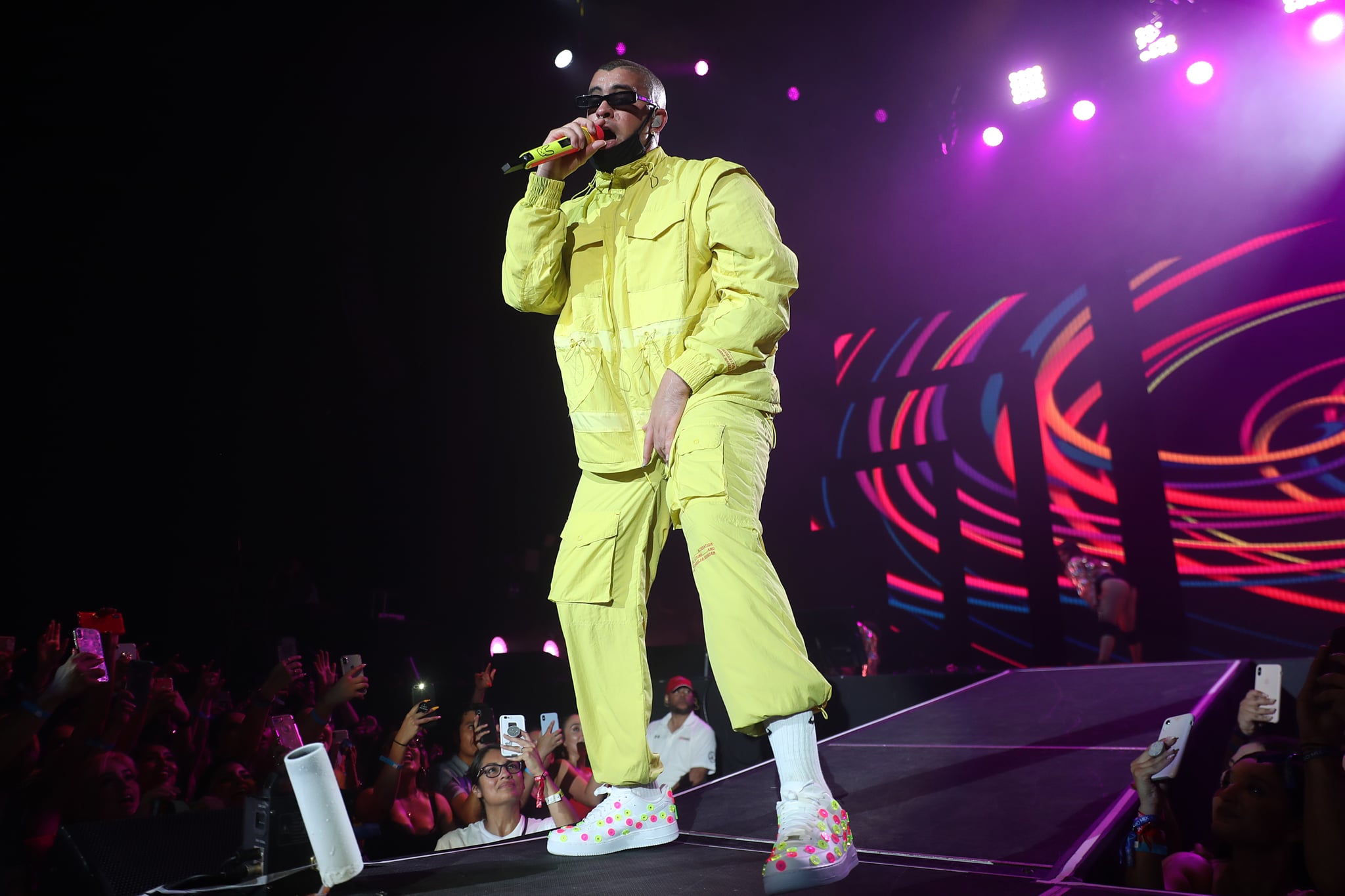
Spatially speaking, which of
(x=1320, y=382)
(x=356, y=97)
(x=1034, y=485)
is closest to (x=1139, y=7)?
(x=1320, y=382)

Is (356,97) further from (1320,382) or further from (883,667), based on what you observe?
(1320,382)

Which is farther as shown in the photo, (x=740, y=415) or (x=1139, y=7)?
(x=1139, y=7)

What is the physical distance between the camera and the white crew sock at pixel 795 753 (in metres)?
1.50

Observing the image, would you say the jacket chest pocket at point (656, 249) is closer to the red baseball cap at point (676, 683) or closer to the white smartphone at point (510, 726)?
the white smartphone at point (510, 726)

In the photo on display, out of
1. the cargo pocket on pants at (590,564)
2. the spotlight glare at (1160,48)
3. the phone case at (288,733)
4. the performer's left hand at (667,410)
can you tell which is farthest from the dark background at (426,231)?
the performer's left hand at (667,410)

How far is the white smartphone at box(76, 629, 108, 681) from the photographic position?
9.04 ft

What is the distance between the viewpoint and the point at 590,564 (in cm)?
183

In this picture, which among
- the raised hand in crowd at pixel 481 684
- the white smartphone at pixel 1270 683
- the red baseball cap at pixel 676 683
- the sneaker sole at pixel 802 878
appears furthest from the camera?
the red baseball cap at pixel 676 683

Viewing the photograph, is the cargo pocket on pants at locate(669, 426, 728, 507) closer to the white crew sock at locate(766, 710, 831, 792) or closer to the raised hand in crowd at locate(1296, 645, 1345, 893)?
the white crew sock at locate(766, 710, 831, 792)

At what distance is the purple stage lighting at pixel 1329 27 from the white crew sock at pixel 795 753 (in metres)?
7.77

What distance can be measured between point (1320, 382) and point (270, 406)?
26.4ft

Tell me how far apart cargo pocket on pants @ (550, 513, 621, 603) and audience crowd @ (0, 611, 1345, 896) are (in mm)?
636

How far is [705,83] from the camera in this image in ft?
21.9

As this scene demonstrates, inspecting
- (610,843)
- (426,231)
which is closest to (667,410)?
→ (610,843)
